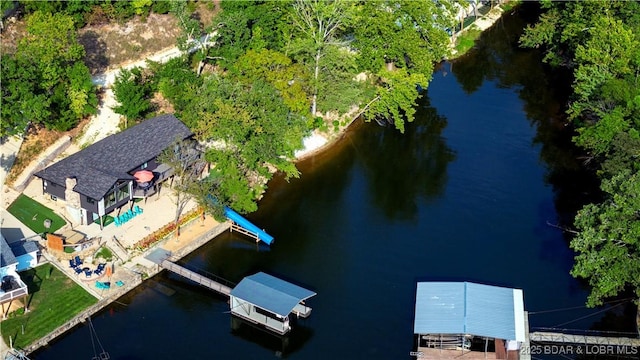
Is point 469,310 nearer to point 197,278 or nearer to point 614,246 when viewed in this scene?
point 614,246

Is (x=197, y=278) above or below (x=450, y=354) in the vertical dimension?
above

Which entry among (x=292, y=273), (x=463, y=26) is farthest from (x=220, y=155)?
(x=463, y=26)

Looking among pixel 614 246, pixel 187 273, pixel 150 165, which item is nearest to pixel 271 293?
pixel 187 273

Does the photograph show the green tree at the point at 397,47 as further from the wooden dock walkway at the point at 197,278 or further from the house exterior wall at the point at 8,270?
the house exterior wall at the point at 8,270

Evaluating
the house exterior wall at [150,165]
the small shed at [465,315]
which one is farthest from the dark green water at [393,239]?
the house exterior wall at [150,165]

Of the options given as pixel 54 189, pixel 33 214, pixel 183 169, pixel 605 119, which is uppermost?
pixel 605 119

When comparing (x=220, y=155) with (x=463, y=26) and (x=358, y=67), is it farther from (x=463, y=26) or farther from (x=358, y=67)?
(x=463, y=26)
